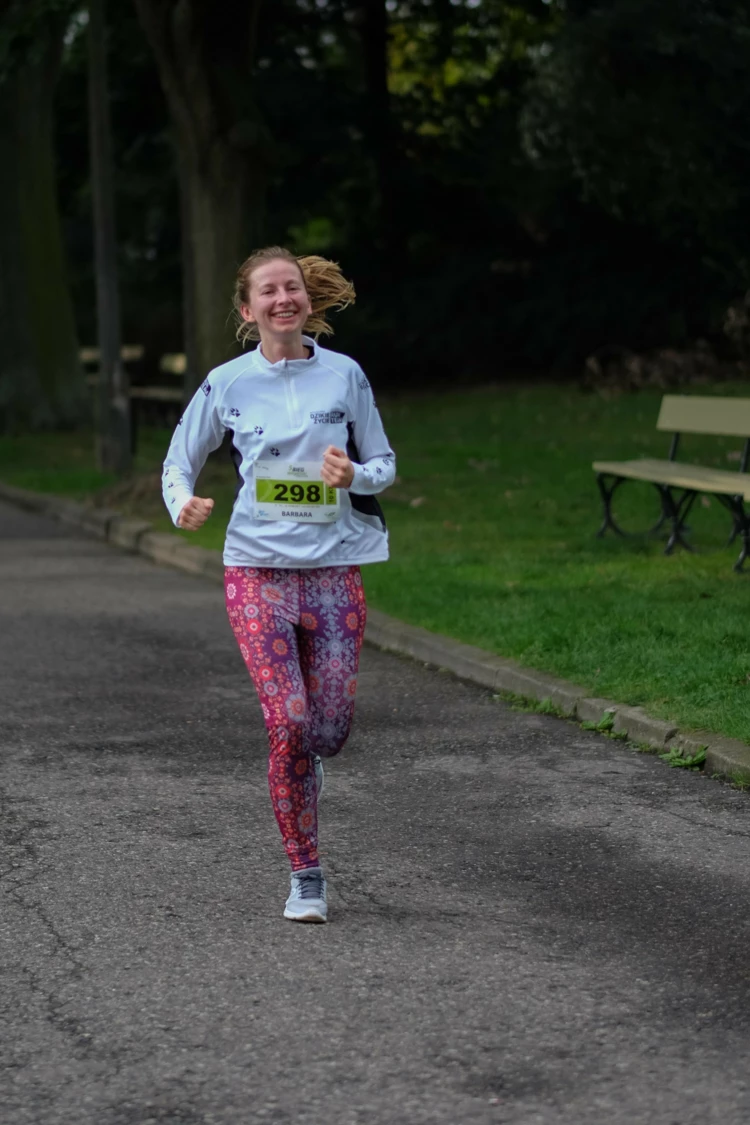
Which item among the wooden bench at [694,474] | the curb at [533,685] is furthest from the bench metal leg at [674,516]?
the curb at [533,685]

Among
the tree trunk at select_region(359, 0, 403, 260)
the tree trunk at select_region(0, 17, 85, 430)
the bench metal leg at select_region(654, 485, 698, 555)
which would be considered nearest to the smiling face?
the bench metal leg at select_region(654, 485, 698, 555)

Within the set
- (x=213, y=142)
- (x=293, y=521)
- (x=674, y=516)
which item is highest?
(x=213, y=142)

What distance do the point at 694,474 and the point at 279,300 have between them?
800 cm

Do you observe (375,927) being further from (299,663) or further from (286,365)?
(286,365)

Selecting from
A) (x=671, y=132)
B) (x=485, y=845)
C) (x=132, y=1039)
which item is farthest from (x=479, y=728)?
(x=671, y=132)

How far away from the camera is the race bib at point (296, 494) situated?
518 centimetres

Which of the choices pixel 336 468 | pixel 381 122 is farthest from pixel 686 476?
pixel 381 122

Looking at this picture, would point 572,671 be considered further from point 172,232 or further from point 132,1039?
point 172,232

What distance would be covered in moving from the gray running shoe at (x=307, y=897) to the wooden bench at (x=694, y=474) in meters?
6.47

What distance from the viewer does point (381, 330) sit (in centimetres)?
3612

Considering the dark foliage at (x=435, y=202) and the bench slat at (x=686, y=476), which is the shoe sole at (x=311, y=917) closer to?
the bench slat at (x=686, y=476)

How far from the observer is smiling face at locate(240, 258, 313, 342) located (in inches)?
206

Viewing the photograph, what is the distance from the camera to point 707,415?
45.0ft

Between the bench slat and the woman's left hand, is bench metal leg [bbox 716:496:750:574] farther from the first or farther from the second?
the woman's left hand
